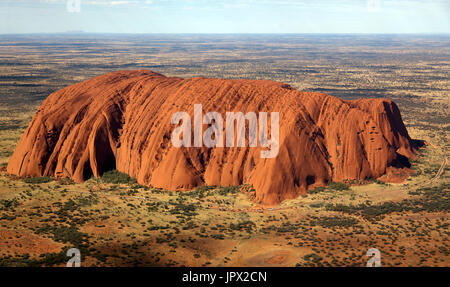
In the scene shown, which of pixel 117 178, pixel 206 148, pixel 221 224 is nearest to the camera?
pixel 221 224

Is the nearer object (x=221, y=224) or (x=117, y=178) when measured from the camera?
(x=221, y=224)

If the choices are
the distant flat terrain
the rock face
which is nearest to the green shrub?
the distant flat terrain

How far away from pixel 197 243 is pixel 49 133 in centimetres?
2331

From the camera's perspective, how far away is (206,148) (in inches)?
1443

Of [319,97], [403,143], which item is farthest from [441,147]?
[319,97]

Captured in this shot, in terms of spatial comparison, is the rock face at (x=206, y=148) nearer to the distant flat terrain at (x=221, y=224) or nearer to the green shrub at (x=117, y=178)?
the green shrub at (x=117, y=178)

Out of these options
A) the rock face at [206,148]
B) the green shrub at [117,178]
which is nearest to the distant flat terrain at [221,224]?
the green shrub at [117,178]

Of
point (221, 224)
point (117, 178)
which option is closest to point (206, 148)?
point (117, 178)

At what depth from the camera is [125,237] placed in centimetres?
2592

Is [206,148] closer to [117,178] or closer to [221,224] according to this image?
[117,178]

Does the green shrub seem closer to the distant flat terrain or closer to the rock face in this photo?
the distant flat terrain

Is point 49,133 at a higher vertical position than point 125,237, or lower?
higher

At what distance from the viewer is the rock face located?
35.2 metres

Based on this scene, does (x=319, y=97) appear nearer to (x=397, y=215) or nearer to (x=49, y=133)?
(x=397, y=215)
